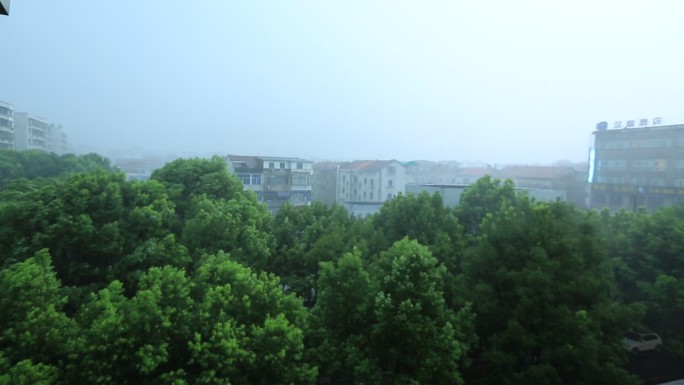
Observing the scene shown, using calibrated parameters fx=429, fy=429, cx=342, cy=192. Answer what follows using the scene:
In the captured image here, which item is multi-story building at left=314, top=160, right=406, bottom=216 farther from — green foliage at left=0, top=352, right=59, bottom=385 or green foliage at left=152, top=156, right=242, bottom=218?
green foliage at left=0, top=352, right=59, bottom=385

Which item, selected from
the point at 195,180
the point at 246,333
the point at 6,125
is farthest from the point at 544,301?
the point at 6,125

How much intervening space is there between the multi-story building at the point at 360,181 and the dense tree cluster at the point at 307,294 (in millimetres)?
17952

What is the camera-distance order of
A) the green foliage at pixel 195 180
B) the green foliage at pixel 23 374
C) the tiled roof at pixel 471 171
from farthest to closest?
the tiled roof at pixel 471 171
the green foliage at pixel 195 180
the green foliage at pixel 23 374

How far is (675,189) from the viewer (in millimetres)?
24188

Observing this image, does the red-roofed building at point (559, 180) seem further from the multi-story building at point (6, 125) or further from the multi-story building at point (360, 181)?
A: the multi-story building at point (6, 125)

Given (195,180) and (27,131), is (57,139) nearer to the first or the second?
(27,131)

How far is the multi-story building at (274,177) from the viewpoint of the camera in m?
24.9

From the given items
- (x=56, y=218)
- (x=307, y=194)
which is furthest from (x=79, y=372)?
(x=307, y=194)

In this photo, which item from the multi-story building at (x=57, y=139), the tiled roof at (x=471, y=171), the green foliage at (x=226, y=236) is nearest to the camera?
the green foliage at (x=226, y=236)

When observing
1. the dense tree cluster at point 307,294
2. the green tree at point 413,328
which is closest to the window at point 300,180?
the dense tree cluster at point 307,294

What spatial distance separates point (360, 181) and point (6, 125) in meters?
27.9

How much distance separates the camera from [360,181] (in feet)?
103

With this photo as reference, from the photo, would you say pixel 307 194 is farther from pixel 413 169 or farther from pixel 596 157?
pixel 596 157

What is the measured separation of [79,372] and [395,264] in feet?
15.5
